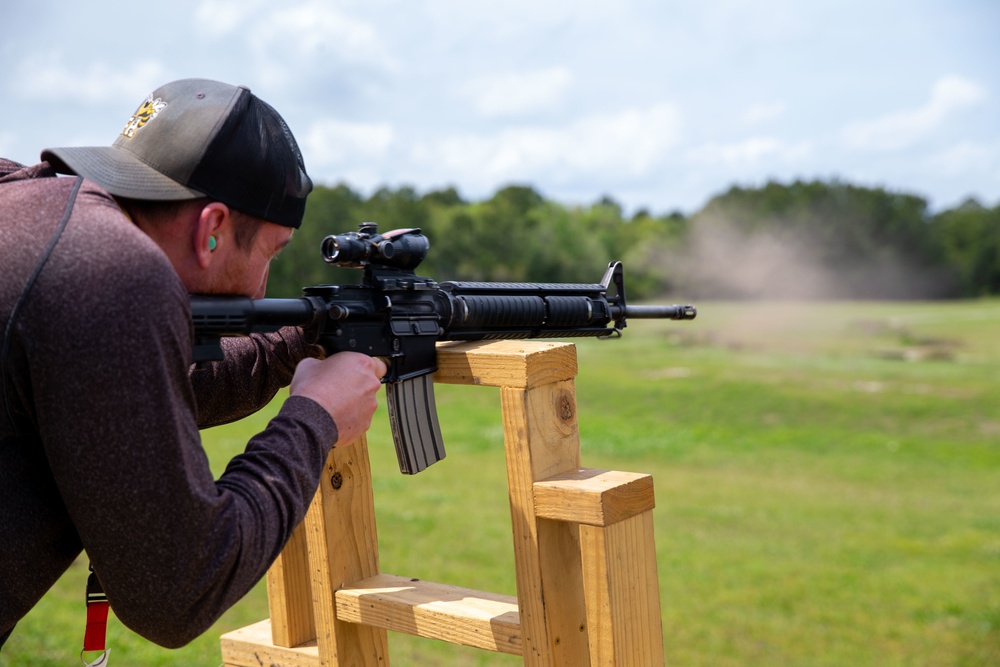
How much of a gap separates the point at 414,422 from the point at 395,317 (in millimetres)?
333

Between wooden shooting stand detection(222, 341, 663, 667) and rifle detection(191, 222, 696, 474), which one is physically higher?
rifle detection(191, 222, 696, 474)

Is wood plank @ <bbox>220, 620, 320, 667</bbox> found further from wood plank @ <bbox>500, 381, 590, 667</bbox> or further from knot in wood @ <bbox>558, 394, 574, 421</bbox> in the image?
knot in wood @ <bbox>558, 394, 574, 421</bbox>

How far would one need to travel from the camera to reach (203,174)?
2150 mm

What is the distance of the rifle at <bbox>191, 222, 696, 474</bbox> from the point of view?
237cm

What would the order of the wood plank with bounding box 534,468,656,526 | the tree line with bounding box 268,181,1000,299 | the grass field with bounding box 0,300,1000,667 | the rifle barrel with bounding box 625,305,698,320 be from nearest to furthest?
the wood plank with bounding box 534,468,656,526 < the rifle barrel with bounding box 625,305,698,320 < the grass field with bounding box 0,300,1000,667 < the tree line with bounding box 268,181,1000,299

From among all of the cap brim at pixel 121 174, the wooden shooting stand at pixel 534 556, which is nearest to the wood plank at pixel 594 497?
the wooden shooting stand at pixel 534 556

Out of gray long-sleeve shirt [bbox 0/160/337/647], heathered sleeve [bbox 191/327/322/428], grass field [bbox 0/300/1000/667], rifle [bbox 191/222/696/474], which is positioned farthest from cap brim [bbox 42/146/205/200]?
grass field [bbox 0/300/1000/667]

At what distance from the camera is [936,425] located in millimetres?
15789

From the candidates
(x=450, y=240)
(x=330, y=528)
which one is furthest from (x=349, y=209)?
(x=330, y=528)

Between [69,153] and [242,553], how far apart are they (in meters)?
0.99

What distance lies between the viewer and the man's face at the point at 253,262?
230 centimetres

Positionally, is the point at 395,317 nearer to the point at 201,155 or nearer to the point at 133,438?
the point at 201,155

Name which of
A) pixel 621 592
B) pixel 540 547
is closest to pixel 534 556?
pixel 540 547

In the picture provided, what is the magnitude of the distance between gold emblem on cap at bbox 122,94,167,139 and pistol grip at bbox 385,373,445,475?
0.91 metres
